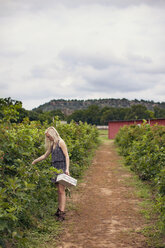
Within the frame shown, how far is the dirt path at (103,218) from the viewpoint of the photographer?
174 inches

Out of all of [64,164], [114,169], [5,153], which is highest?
[5,153]

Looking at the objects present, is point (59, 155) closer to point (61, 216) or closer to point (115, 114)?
point (61, 216)

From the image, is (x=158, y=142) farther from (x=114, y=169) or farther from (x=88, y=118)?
(x=88, y=118)

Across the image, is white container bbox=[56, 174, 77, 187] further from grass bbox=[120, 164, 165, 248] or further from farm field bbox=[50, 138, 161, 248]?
grass bbox=[120, 164, 165, 248]

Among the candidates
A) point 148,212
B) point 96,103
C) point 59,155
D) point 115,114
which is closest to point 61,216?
point 59,155

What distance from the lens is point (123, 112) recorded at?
327 ft

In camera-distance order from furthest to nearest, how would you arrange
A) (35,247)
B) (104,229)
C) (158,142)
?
(158,142)
(104,229)
(35,247)

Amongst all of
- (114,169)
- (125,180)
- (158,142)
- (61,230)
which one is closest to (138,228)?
(61,230)

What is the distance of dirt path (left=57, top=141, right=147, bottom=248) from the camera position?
4410 millimetres

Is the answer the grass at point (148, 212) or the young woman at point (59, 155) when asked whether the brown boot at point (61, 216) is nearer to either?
the young woman at point (59, 155)

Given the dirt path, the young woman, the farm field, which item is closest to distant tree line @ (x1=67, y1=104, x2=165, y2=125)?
the farm field

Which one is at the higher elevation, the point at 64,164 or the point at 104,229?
the point at 64,164

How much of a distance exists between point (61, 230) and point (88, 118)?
3932 inches

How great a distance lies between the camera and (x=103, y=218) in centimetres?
552
